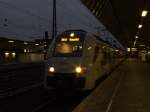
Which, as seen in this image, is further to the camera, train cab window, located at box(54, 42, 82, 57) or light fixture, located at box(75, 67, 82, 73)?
train cab window, located at box(54, 42, 82, 57)

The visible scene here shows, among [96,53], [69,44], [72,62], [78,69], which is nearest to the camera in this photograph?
[78,69]

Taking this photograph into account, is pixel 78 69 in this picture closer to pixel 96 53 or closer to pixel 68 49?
pixel 68 49

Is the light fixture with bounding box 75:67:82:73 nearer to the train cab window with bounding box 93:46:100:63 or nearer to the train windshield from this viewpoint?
the train windshield

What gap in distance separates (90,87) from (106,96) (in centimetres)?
147

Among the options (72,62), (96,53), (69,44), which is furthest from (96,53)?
(72,62)

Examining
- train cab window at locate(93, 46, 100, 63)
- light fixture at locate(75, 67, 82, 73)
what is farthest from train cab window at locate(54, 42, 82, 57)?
train cab window at locate(93, 46, 100, 63)

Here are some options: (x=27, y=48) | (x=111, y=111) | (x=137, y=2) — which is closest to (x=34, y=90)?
(x=137, y=2)

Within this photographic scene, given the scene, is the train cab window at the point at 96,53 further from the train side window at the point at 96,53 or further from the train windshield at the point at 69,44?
the train windshield at the point at 69,44

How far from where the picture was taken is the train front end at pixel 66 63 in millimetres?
15383

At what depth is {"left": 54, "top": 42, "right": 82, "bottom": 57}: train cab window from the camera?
1622cm

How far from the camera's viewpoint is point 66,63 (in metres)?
15.7

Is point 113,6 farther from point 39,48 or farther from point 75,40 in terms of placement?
point 39,48

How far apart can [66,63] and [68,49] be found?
3.29 ft

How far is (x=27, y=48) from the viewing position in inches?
3068
